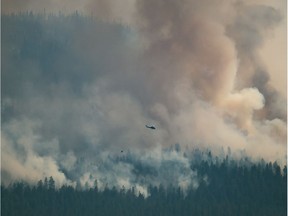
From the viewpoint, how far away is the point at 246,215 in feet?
240

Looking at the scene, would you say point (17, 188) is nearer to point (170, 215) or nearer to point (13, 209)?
point (13, 209)

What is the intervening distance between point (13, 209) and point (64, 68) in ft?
77.7

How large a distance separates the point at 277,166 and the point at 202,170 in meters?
12.3

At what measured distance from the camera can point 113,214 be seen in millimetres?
75125

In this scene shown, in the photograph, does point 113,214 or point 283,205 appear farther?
point 113,214

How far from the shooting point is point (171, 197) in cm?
7438

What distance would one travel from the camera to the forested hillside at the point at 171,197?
7375 cm

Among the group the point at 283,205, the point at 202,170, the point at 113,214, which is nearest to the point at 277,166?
the point at 283,205

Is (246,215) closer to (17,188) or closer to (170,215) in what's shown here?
(170,215)

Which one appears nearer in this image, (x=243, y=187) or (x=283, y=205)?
(x=283, y=205)

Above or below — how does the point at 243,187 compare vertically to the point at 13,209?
above

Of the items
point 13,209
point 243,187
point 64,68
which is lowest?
point 13,209

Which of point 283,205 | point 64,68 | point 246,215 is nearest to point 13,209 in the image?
point 64,68

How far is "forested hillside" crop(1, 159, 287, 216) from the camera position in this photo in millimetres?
73750
